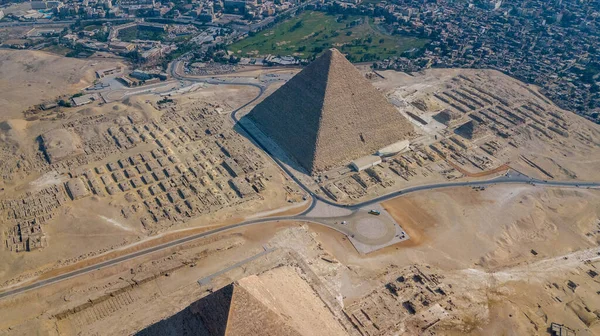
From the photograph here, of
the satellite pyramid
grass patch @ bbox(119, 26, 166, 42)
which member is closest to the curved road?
the satellite pyramid

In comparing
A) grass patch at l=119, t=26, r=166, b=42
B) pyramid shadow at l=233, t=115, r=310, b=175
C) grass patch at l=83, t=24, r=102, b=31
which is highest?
pyramid shadow at l=233, t=115, r=310, b=175

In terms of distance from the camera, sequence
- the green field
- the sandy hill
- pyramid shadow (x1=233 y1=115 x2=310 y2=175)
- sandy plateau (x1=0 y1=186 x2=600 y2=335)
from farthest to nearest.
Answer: the green field
the sandy hill
pyramid shadow (x1=233 y1=115 x2=310 y2=175)
sandy plateau (x1=0 y1=186 x2=600 y2=335)

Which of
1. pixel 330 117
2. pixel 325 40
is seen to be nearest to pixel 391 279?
pixel 330 117

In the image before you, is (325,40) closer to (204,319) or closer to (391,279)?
(391,279)

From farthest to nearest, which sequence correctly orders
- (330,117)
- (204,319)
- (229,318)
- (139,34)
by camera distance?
(139,34), (330,117), (204,319), (229,318)

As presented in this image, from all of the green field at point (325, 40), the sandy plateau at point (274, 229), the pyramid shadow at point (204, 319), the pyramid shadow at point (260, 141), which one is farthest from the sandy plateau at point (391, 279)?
the green field at point (325, 40)

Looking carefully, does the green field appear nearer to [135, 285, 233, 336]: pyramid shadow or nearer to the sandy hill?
the sandy hill
